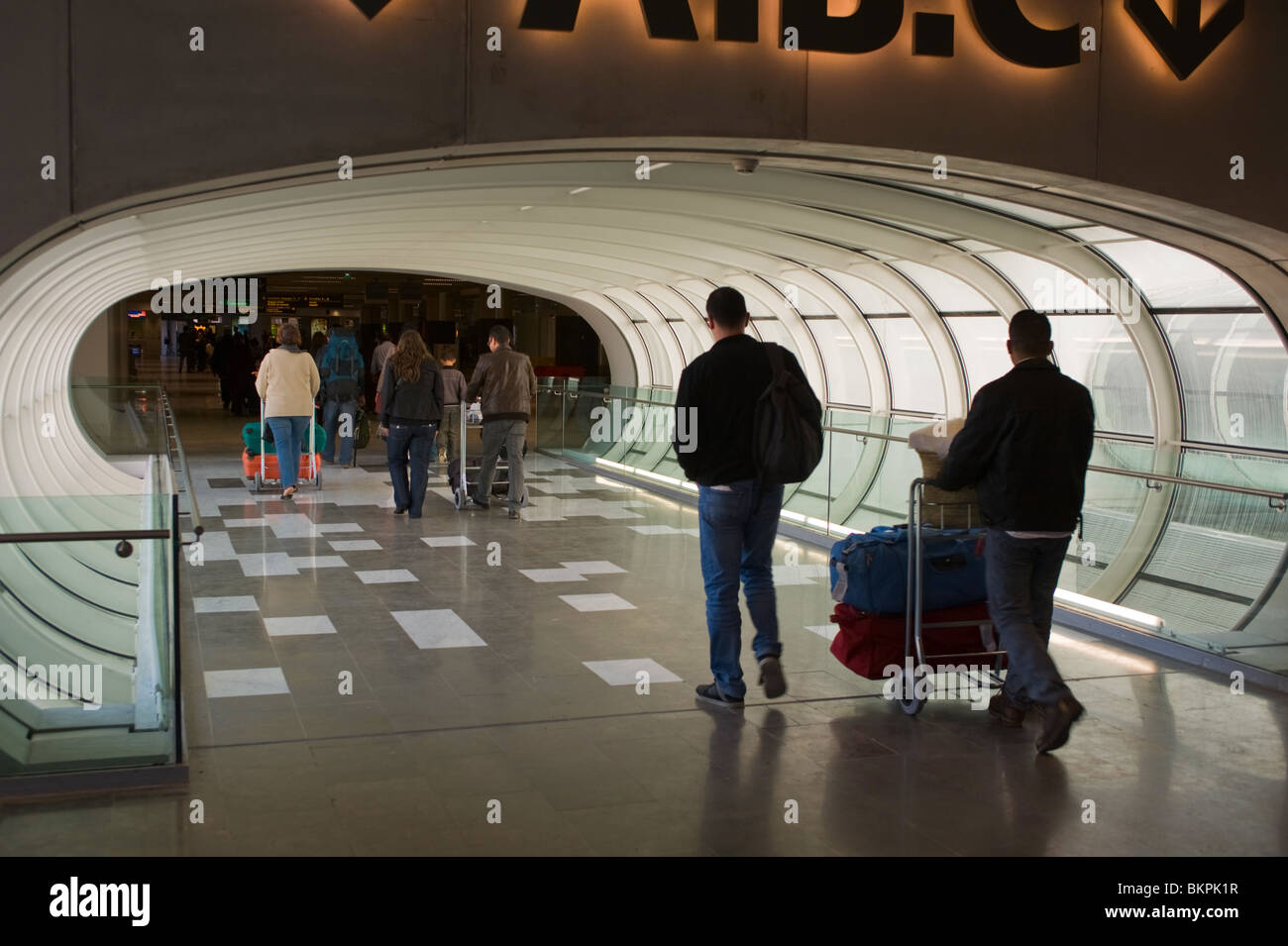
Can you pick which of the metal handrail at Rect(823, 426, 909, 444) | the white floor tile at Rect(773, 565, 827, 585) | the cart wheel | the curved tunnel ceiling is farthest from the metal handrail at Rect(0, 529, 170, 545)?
the metal handrail at Rect(823, 426, 909, 444)

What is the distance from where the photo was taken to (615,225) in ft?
57.0

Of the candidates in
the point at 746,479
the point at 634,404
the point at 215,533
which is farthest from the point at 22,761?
the point at 634,404

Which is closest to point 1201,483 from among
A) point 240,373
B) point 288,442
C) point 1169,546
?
point 1169,546

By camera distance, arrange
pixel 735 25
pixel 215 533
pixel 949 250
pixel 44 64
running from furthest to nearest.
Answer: pixel 949 250 < pixel 215 533 < pixel 735 25 < pixel 44 64

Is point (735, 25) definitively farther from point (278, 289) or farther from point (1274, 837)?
point (278, 289)

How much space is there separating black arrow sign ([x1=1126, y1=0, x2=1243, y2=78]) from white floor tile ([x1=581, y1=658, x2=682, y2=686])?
17.4 feet

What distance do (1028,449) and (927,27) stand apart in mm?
3948

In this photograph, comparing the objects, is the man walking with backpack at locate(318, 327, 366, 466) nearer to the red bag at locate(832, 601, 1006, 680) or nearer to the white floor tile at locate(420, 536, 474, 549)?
the white floor tile at locate(420, 536, 474, 549)

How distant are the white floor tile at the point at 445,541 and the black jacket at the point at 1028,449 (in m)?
6.20

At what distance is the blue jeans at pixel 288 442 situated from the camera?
13.5 metres

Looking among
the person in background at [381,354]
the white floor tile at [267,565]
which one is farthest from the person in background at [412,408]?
the person in background at [381,354]

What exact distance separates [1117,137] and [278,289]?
44.1 m

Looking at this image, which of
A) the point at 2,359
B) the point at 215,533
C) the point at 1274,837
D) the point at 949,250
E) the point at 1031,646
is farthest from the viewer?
the point at 949,250

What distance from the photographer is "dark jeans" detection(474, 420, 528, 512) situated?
41.3 feet
